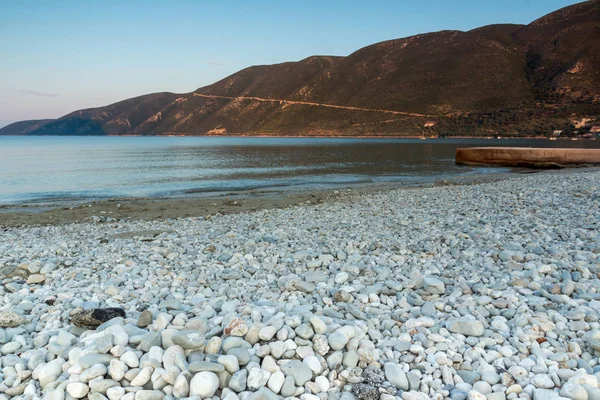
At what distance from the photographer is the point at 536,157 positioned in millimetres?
31766

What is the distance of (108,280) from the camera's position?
6094 mm

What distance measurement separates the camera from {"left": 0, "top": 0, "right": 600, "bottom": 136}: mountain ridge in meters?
104

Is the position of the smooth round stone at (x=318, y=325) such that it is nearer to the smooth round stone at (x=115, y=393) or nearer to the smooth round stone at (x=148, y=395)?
the smooth round stone at (x=148, y=395)

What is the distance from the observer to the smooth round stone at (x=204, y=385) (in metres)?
3.05

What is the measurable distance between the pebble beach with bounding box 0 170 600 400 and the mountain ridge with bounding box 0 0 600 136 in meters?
103

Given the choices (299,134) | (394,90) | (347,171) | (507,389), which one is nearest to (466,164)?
(347,171)

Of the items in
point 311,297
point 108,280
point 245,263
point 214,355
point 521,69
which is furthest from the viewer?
point 521,69

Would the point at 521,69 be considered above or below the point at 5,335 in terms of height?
above

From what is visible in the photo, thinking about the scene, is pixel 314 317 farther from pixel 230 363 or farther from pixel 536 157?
pixel 536 157

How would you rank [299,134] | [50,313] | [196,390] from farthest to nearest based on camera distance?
[299,134], [50,313], [196,390]

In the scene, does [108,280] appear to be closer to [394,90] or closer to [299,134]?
[394,90]

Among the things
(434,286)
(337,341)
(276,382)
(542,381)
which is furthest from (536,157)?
(276,382)

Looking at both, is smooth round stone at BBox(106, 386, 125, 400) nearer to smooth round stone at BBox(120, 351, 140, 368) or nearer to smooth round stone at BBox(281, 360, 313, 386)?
smooth round stone at BBox(120, 351, 140, 368)

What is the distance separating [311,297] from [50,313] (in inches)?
114
